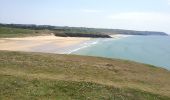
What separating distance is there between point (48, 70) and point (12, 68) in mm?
2186

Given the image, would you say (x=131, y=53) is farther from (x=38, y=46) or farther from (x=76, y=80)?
(x=76, y=80)

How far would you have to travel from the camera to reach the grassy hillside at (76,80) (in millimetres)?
17953

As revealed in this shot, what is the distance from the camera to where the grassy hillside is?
17953 mm

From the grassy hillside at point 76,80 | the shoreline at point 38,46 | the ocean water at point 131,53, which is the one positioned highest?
the grassy hillside at point 76,80

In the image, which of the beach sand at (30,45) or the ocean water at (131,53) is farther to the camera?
the ocean water at (131,53)

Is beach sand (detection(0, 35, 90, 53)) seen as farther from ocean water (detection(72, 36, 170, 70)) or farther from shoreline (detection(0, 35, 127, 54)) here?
ocean water (detection(72, 36, 170, 70))

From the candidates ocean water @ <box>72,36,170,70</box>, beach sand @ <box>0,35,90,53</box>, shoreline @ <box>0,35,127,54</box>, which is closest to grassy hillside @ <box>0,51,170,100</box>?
ocean water @ <box>72,36,170,70</box>

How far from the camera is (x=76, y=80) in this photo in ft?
66.4

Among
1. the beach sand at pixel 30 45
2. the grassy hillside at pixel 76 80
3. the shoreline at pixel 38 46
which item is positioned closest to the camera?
the grassy hillside at pixel 76 80

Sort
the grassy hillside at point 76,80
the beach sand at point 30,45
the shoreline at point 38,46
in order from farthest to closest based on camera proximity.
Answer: the shoreline at point 38,46 → the beach sand at point 30,45 → the grassy hillside at point 76,80

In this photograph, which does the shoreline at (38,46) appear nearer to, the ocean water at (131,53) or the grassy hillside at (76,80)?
the ocean water at (131,53)

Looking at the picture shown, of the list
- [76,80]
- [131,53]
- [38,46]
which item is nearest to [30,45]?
[38,46]

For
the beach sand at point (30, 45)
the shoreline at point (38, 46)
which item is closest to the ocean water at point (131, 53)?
the shoreline at point (38, 46)

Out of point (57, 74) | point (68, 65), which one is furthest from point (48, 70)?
point (68, 65)
